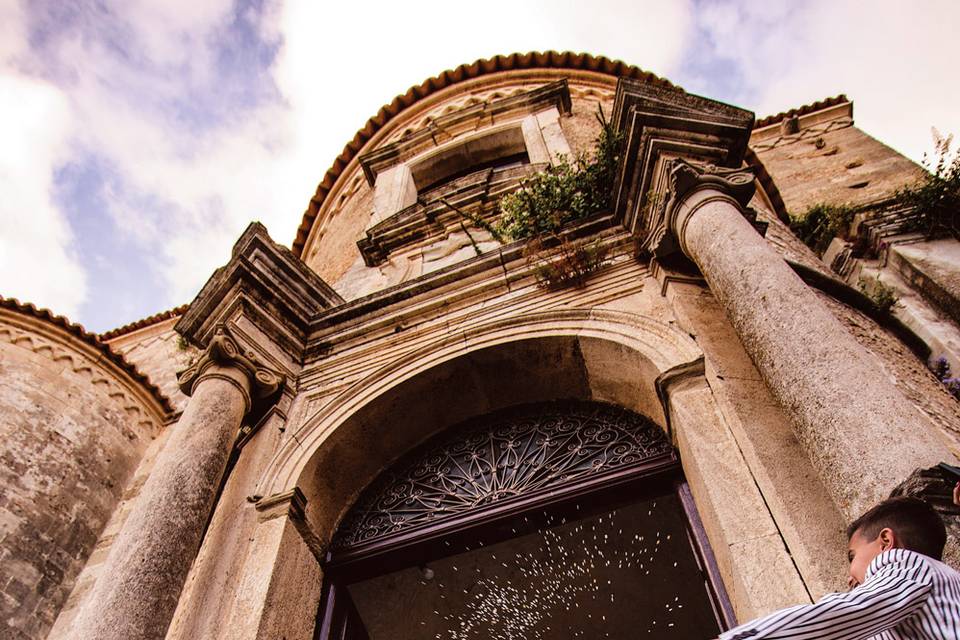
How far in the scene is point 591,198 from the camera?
5.44 metres

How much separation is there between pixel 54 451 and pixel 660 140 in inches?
228

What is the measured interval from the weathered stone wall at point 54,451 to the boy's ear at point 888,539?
553cm

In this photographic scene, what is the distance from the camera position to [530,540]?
17.0 ft

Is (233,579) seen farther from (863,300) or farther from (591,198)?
(863,300)

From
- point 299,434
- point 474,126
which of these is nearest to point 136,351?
point 474,126

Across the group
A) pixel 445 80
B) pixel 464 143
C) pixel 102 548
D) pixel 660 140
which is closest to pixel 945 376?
pixel 660 140

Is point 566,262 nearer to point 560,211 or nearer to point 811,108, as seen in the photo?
point 560,211

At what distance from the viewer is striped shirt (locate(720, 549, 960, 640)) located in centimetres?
137

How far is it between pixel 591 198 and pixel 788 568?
134 inches

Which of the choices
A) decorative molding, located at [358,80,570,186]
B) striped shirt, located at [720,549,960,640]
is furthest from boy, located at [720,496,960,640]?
decorative molding, located at [358,80,570,186]

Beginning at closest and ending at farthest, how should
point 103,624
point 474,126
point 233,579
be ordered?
point 103,624
point 233,579
point 474,126

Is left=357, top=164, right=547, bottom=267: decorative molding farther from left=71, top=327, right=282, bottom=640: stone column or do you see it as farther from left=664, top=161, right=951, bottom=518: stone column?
left=664, top=161, right=951, bottom=518: stone column

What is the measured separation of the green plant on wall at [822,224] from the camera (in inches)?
281

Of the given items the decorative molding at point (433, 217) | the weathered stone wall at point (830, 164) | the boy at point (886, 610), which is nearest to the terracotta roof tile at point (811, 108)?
the weathered stone wall at point (830, 164)
